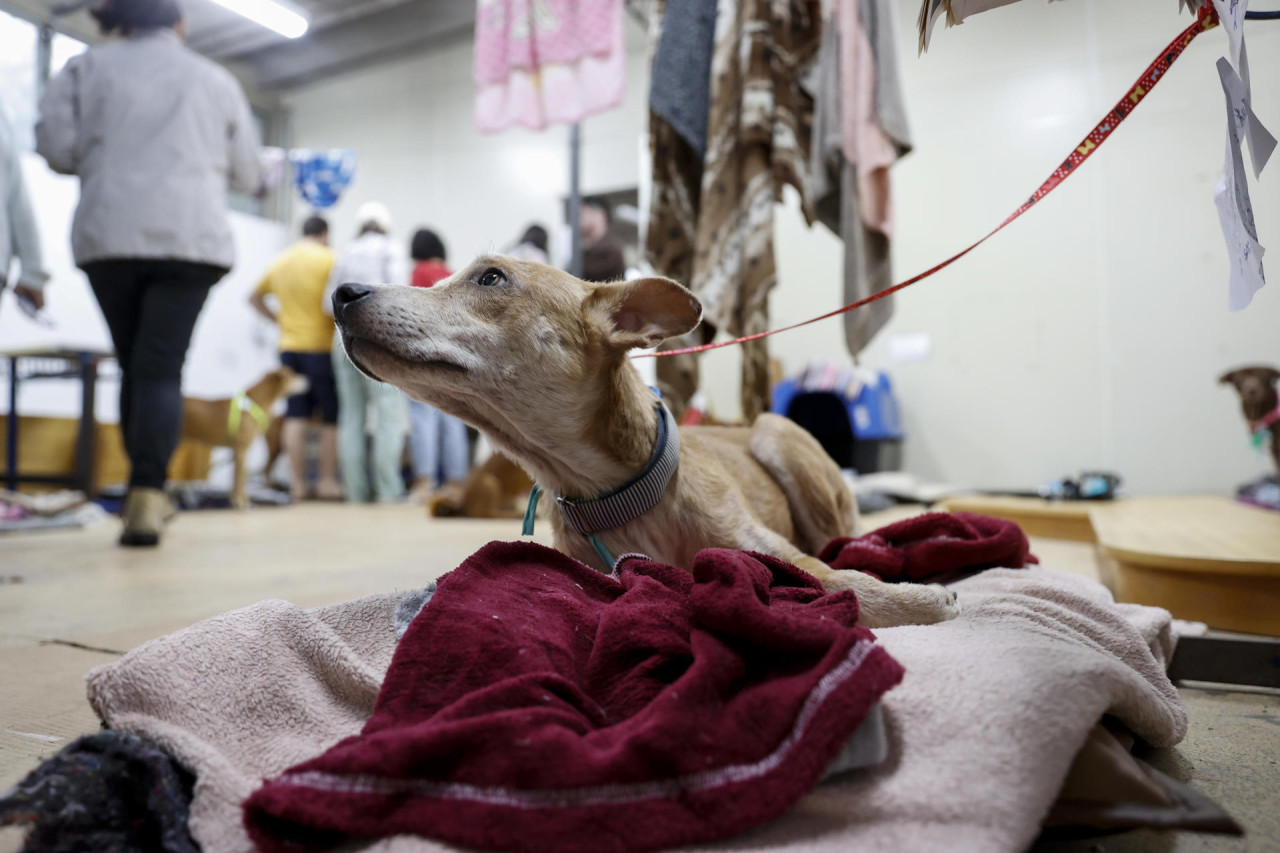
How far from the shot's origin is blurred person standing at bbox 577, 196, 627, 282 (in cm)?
490

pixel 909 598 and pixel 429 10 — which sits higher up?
pixel 429 10

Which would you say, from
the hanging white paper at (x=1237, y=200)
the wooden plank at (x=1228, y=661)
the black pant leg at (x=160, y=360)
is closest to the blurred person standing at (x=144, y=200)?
the black pant leg at (x=160, y=360)

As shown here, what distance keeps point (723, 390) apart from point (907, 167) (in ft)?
6.87

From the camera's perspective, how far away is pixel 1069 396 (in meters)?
4.94

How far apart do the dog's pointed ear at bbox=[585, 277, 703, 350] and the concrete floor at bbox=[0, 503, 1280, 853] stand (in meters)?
0.56

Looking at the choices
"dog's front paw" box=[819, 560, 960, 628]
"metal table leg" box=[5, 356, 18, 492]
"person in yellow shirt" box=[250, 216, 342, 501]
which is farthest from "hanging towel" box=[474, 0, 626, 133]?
"metal table leg" box=[5, 356, 18, 492]

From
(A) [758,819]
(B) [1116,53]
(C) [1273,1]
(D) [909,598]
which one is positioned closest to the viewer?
(A) [758,819]

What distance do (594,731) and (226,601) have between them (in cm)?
154

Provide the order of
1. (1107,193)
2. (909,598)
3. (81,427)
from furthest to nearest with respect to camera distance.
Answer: (81,427), (1107,193), (909,598)

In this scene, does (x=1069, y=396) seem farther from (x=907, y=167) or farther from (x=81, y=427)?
(x=81, y=427)

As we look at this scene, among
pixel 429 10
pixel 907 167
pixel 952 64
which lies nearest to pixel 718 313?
pixel 952 64

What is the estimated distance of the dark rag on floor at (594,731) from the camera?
59cm

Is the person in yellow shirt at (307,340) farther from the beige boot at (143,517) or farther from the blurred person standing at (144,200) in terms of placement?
the beige boot at (143,517)

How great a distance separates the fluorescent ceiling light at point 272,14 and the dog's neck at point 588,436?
5.20 metres
